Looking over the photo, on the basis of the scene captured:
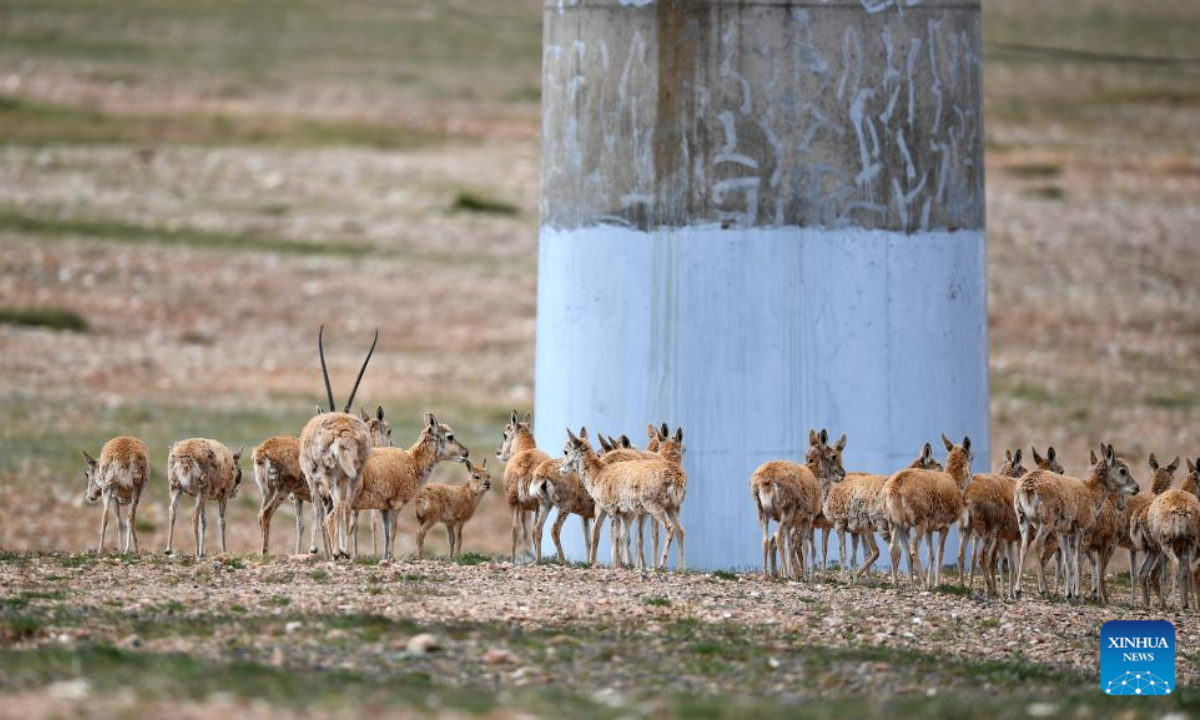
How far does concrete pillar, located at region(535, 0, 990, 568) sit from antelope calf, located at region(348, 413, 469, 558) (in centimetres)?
273

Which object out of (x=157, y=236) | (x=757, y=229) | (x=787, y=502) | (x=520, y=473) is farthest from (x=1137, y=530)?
(x=157, y=236)

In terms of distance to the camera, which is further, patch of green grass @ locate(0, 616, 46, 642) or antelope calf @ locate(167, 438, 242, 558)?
antelope calf @ locate(167, 438, 242, 558)

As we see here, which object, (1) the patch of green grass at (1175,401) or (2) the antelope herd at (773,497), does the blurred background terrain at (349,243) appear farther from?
(2) the antelope herd at (773,497)

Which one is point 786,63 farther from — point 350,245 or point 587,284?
point 350,245

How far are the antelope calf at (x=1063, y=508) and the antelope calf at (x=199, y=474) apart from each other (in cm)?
666

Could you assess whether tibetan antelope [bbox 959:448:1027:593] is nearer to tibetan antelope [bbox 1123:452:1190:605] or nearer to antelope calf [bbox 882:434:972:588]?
antelope calf [bbox 882:434:972:588]

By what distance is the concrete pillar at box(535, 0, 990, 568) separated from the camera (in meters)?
21.2

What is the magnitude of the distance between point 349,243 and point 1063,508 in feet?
102

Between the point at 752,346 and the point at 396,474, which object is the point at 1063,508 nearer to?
the point at 752,346

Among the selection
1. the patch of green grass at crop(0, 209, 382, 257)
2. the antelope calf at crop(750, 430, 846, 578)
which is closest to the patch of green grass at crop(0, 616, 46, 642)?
the antelope calf at crop(750, 430, 846, 578)

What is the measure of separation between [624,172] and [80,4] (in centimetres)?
5971

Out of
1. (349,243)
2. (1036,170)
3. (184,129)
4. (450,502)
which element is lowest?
(450,502)

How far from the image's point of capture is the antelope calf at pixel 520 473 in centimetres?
1942

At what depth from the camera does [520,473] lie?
765 inches
